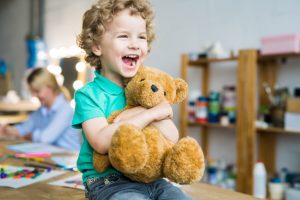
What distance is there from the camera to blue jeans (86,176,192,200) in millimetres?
708

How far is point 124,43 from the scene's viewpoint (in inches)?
29.8

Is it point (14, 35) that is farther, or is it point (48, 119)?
point (14, 35)

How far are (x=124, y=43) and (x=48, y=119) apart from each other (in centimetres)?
158

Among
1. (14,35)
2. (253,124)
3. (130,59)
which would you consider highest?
(14,35)

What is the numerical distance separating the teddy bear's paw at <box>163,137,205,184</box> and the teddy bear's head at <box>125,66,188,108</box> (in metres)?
0.11

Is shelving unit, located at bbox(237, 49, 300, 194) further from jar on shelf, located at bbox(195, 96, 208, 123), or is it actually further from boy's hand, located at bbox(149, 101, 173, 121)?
boy's hand, located at bbox(149, 101, 173, 121)

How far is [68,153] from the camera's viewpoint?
1.60 meters

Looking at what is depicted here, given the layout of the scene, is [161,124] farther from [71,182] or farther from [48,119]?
[48,119]

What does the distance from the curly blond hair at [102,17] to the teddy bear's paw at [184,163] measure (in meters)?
0.31

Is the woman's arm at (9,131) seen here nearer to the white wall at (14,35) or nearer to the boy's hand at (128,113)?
the boy's hand at (128,113)

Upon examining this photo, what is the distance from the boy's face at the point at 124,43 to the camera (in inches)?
29.8

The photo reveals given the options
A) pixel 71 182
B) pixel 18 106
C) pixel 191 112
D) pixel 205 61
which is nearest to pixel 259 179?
pixel 191 112

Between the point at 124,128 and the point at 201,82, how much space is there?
1.90m

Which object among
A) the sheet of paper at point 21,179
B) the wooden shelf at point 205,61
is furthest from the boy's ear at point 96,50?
the wooden shelf at point 205,61
